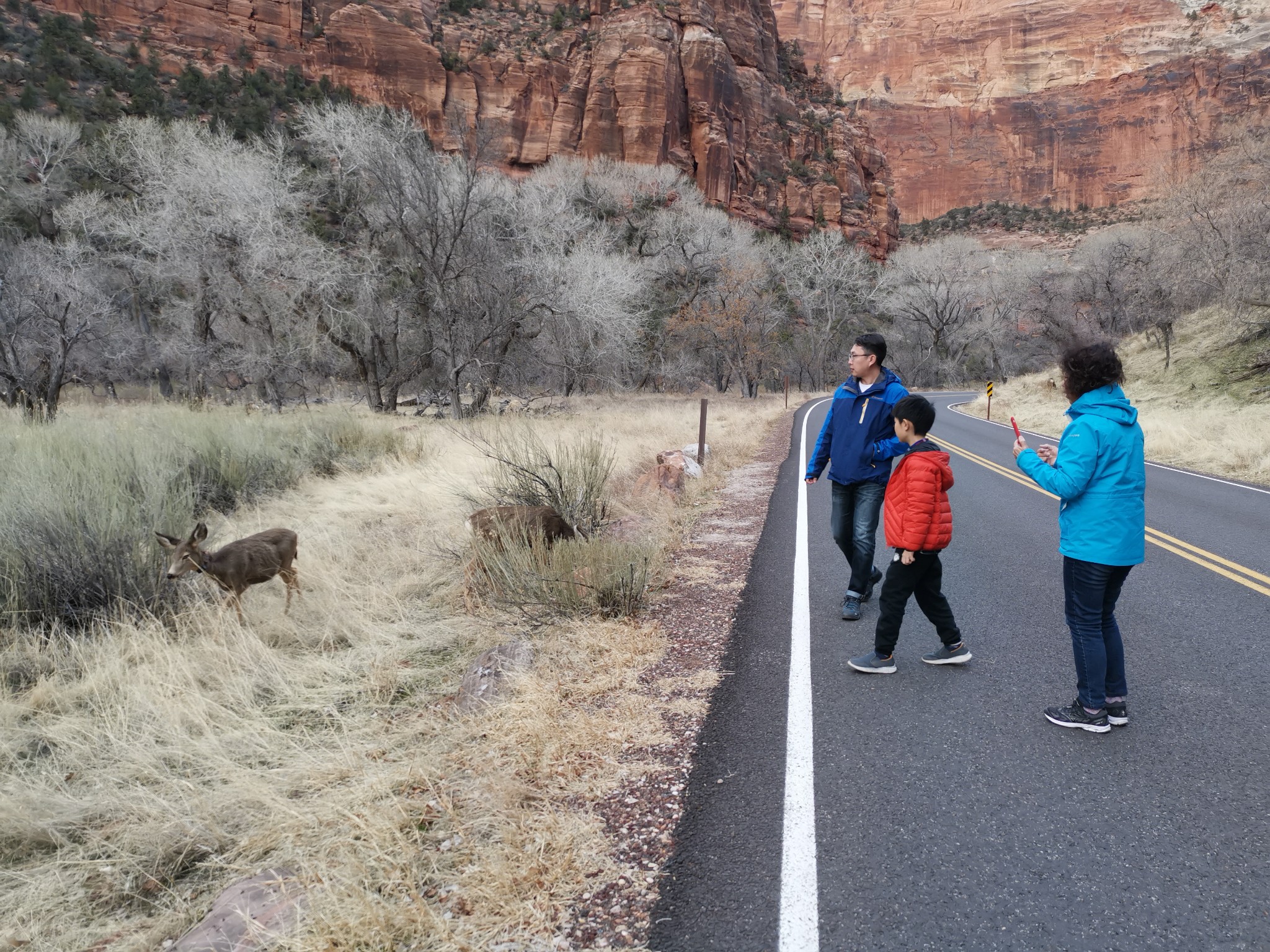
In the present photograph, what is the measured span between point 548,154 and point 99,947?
66.1 meters

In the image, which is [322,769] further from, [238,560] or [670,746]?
[238,560]

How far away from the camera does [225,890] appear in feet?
7.66

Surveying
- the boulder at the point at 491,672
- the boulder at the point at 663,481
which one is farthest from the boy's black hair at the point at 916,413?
the boulder at the point at 663,481

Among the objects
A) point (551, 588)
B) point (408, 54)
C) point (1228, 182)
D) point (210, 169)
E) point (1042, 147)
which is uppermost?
point (1042, 147)

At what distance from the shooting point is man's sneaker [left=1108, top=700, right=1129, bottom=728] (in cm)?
330

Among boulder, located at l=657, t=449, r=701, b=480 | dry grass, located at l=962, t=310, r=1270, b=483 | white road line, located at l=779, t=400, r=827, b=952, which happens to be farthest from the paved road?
dry grass, located at l=962, t=310, r=1270, b=483

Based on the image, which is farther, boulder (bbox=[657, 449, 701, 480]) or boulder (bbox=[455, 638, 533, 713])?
boulder (bbox=[657, 449, 701, 480])

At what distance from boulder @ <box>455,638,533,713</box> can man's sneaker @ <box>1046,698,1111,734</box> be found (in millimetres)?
2757

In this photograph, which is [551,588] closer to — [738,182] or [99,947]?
[99,947]

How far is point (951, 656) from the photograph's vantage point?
408 cm

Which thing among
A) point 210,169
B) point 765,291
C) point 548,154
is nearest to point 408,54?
point 548,154

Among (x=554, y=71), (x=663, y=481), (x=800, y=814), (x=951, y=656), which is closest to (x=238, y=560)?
(x=800, y=814)

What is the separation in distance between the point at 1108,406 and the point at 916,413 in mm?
895

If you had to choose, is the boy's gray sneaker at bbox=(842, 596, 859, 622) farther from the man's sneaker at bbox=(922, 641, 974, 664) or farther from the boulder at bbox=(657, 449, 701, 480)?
the boulder at bbox=(657, 449, 701, 480)
